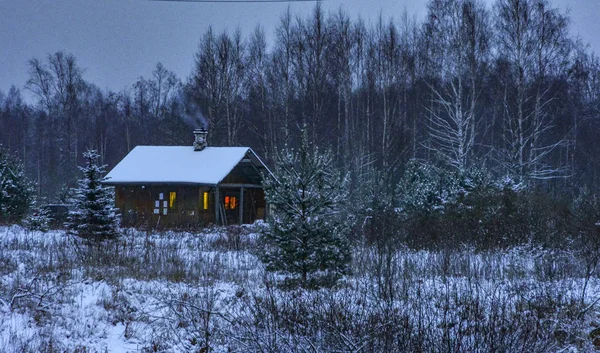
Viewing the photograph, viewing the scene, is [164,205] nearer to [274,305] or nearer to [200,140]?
[200,140]

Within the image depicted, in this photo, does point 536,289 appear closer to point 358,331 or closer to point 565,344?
point 565,344

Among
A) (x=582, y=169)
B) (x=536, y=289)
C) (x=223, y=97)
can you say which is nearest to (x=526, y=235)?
(x=536, y=289)

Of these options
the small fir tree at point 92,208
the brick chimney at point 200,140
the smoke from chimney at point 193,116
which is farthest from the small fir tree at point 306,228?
the smoke from chimney at point 193,116

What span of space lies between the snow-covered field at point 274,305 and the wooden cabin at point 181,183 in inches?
499

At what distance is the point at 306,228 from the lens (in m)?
11.3

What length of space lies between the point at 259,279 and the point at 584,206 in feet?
39.4

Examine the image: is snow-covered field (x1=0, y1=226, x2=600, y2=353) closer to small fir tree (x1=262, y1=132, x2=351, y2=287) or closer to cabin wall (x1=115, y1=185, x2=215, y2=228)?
small fir tree (x1=262, y1=132, x2=351, y2=287)

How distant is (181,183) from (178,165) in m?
2.23

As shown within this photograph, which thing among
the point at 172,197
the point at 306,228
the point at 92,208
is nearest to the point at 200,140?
the point at 172,197

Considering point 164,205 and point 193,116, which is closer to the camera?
point 164,205

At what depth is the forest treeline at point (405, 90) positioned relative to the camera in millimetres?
25062

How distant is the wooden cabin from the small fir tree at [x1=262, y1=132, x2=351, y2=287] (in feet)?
53.5

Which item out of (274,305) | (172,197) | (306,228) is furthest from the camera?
(172,197)

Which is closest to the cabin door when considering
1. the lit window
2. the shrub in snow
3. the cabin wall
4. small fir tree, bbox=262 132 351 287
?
the lit window
